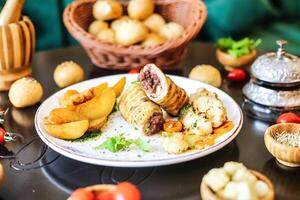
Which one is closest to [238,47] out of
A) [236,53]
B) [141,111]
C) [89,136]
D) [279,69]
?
[236,53]

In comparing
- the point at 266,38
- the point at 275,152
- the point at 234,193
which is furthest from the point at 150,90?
the point at 266,38

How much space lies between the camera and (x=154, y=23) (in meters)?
1.61

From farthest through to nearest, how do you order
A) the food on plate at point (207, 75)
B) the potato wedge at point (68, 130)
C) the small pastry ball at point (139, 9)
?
the small pastry ball at point (139, 9) < the food on plate at point (207, 75) < the potato wedge at point (68, 130)

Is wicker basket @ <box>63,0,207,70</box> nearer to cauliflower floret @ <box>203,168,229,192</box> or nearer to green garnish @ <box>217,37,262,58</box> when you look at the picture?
green garnish @ <box>217,37,262,58</box>

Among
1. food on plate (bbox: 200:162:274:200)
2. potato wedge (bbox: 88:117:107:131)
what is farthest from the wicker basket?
food on plate (bbox: 200:162:274:200)

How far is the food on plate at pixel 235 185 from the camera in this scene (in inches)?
31.2

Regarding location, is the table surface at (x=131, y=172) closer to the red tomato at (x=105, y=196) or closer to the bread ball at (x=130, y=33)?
the red tomato at (x=105, y=196)

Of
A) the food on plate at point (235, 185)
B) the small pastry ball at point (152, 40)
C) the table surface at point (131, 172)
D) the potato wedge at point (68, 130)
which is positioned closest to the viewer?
the food on plate at point (235, 185)

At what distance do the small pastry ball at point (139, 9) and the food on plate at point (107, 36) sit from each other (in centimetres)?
11

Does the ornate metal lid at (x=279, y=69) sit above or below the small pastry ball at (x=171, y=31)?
above

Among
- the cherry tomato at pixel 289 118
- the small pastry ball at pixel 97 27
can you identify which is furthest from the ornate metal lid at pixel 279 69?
the small pastry ball at pixel 97 27

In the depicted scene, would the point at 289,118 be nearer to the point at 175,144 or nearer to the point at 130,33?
the point at 175,144

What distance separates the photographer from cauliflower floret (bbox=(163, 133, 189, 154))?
3.35ft

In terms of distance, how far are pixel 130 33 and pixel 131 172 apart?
1.93 ft
